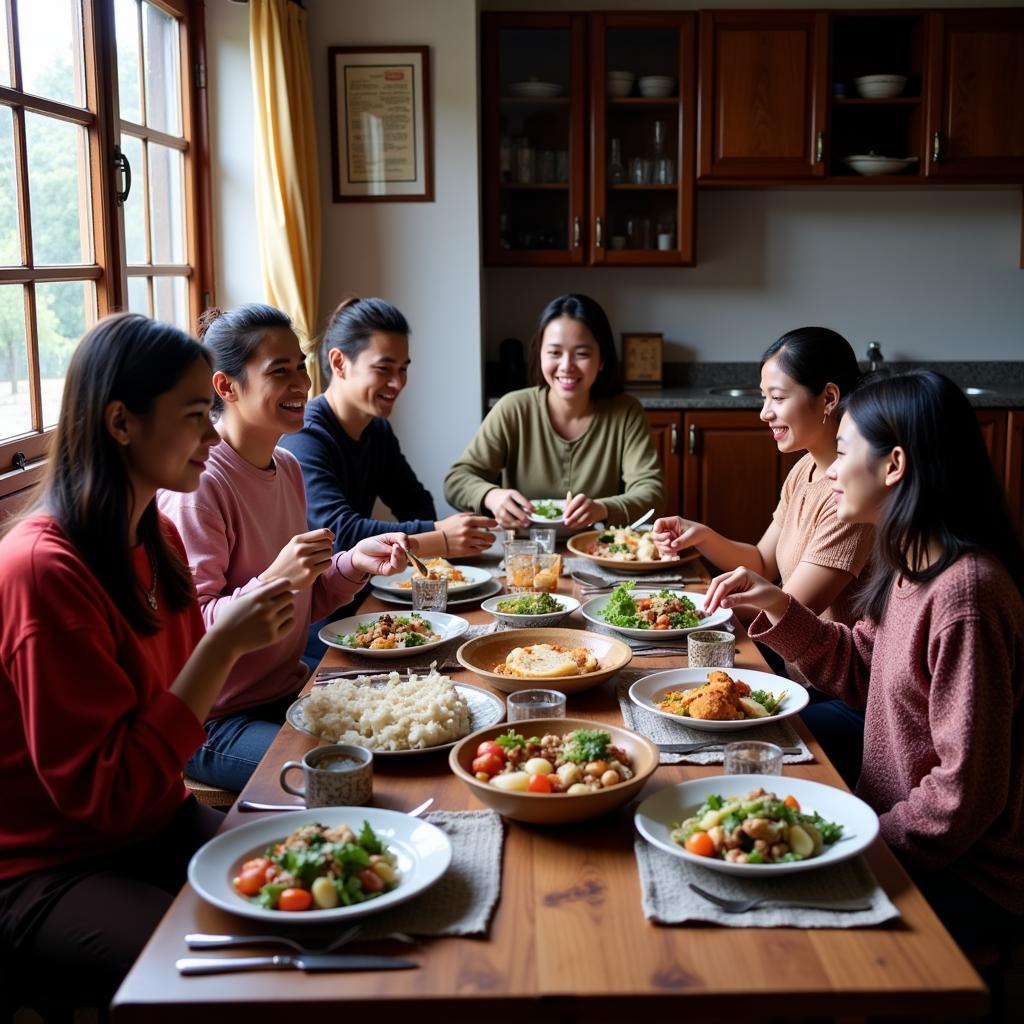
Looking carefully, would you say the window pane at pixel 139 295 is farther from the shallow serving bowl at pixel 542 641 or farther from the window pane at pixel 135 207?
the shallow serving bowl at pixel 542 641

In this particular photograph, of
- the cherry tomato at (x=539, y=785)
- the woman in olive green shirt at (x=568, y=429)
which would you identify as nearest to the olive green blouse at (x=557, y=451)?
the woman in olive green shirt at (x=568, y=429)

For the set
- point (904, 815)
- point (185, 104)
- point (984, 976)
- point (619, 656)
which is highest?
point (185, 104)

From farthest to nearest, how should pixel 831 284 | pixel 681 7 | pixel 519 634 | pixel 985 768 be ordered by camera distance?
pixel 831 284, pixel 681 7, pixel 519 634, pixel 985 768

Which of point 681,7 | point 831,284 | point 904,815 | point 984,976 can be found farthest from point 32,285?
point 831,284

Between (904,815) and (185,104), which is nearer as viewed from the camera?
(904,815)

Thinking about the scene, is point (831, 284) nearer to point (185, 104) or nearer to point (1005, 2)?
point (1005, 2)

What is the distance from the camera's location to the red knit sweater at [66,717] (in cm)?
132

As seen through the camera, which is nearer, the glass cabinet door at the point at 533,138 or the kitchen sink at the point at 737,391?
the glass cabinet door at the point at 533,138

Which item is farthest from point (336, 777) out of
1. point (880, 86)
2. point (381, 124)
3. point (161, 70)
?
point (880, 86)

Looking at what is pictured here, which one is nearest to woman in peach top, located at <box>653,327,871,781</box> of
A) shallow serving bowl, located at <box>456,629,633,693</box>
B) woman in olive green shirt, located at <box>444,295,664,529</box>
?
shallow serving bowl, located at <box>456,629,633,693</box>

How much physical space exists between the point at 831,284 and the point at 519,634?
12.4 ft

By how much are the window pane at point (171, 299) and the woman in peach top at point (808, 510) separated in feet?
6.67

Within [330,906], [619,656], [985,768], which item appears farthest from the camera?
[619,656]

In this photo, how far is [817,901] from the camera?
1.17m
